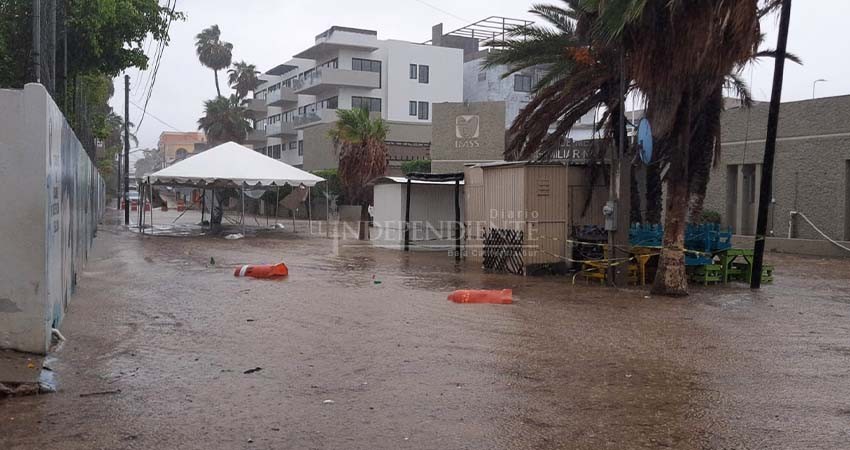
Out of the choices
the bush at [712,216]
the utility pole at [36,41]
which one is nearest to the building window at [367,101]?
the bush at [712,216]

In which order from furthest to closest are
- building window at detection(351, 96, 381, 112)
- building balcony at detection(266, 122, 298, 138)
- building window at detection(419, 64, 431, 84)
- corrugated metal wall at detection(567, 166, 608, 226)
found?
building balcony at detection(266, 122, 298, 138)
building window at detection(419, 64, 431, 84)
building window at detection(351, 96, 381, 112)
corrugated metal wall at detection(567, 166, 608, 226)

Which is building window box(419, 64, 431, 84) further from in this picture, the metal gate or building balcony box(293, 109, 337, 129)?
the metal gate

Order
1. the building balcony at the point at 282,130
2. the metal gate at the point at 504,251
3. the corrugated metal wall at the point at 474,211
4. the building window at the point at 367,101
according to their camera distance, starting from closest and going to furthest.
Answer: the metal gate at the point at 504,251 < the corrugated metal wall at the point at 474,211 < the building window at the point at 367,101 < the building balcony at the point at 282,130

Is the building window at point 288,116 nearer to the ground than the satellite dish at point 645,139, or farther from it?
farther from it

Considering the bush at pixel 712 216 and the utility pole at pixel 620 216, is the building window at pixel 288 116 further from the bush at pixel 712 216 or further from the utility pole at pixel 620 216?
the utility pole at pixel 620 216

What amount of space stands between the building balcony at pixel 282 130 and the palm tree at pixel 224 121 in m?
5.65

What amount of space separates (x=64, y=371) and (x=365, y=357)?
286 cm

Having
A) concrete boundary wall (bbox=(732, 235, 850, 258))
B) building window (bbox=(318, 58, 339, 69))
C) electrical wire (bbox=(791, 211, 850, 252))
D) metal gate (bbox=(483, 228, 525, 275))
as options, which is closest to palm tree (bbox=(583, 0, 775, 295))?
metal gate (bbox=(483, 228, 525, 275))

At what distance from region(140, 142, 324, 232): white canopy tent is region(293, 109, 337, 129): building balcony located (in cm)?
2746

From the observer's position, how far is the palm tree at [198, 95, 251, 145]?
7112 centimetres

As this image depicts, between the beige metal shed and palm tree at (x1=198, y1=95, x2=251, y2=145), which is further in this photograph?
palm tree at (x1=198, y1=95, x2=251, y2=145)

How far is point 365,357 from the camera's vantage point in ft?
25.7

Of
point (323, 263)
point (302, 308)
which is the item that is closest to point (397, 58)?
point (323, 263)

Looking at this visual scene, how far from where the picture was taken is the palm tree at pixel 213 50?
284 ft
